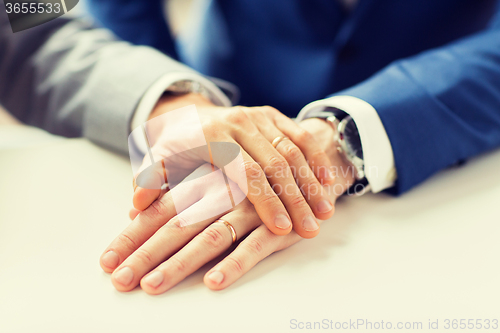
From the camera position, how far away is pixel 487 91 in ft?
2.31

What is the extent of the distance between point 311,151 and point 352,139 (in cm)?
11

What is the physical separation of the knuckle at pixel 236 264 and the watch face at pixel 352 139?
31 centimetres

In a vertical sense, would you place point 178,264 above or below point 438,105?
below

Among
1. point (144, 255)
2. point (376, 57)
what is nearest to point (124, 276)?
point (144, 255)

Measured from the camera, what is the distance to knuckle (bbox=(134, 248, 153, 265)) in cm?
45

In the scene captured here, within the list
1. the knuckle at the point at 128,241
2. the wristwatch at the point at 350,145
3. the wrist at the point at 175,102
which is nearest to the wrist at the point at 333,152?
the wristwatch at the point at 350,145

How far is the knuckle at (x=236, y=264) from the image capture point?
45 cm

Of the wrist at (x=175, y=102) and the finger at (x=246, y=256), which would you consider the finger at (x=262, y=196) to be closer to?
the finger at (x=246, y=256)

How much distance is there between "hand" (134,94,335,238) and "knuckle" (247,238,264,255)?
0.09ft

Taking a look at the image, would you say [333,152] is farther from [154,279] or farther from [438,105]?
[154,279]

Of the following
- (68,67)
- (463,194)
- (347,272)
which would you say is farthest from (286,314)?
(68,67)

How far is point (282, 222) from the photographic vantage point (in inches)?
19.2

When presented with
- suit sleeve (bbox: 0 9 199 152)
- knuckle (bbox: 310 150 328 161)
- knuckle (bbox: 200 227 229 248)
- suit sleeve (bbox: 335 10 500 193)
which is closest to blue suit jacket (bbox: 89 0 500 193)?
suit sleeve (bbox: 335 10 500 193)

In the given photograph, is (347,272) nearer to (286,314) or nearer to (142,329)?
(286,314)
